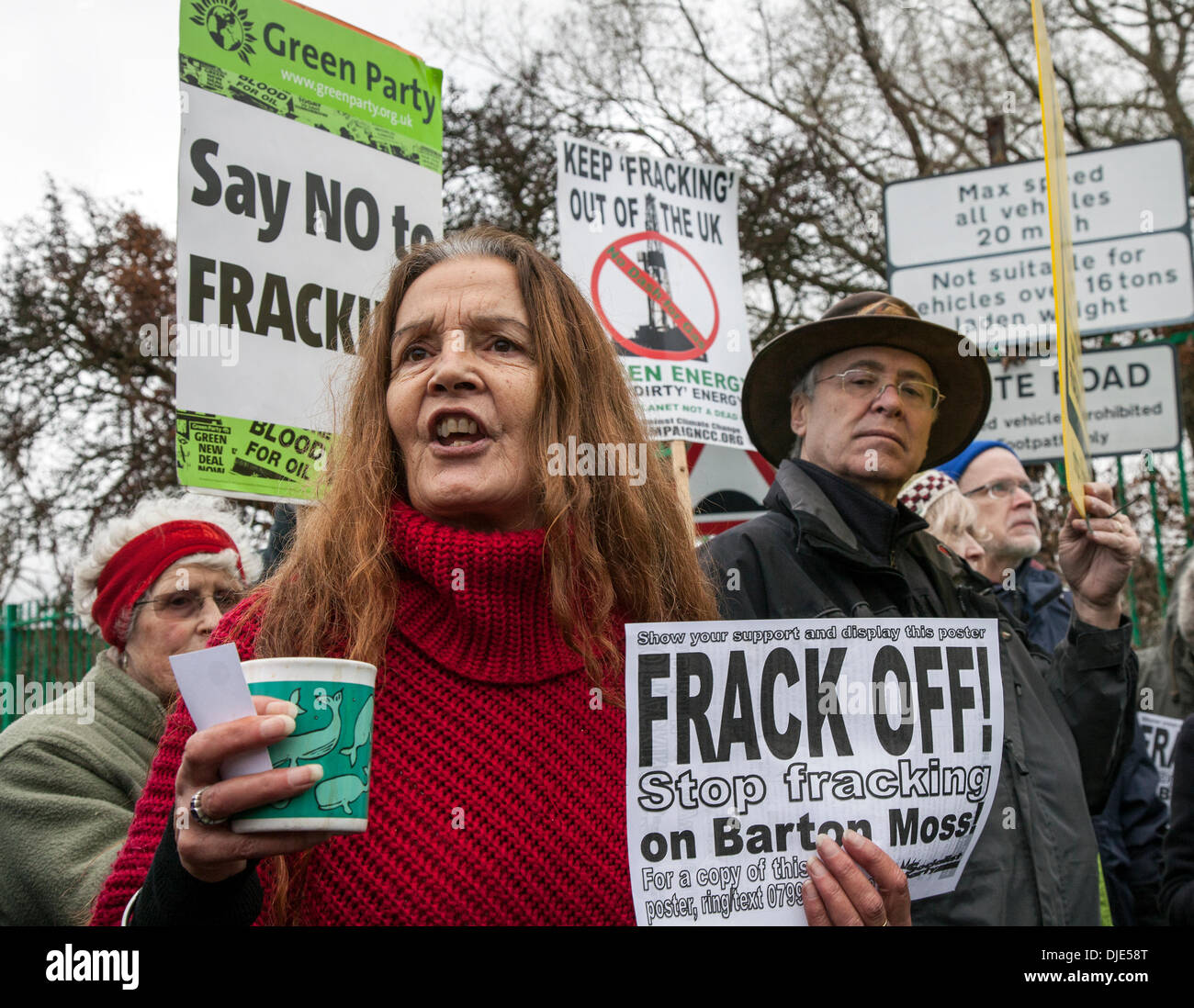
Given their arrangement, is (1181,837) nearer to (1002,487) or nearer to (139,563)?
(1002,487)

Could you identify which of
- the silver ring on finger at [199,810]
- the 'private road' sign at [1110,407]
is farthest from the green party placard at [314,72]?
the 'private road' sign at [1110,407]

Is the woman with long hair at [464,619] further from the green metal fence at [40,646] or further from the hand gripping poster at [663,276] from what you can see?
the green metal fence at [40,646]

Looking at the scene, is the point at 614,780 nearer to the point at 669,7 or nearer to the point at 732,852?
the point at 732,852

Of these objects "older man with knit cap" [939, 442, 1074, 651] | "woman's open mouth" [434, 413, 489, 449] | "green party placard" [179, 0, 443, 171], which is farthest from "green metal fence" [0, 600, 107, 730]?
"woman's open mouth" [434, 413, 489, 449]

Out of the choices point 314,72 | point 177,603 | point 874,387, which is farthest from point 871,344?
point 177,603

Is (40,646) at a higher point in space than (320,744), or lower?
higher

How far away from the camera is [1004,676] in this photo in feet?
8.02

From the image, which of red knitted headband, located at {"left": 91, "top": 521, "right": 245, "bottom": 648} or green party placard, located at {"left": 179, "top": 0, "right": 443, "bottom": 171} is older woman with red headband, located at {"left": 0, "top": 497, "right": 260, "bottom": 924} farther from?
green party placard, located at {"left": 179, "top": 0, "right": 443, "bottom": 171}

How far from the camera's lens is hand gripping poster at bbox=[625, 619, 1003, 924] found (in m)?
1.59

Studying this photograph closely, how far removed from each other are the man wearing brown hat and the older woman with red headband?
4.65 ft

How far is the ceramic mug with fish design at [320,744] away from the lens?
1.24 metres

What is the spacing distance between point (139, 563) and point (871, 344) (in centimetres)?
203

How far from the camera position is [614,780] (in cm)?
176

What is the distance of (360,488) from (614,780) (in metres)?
0.66
